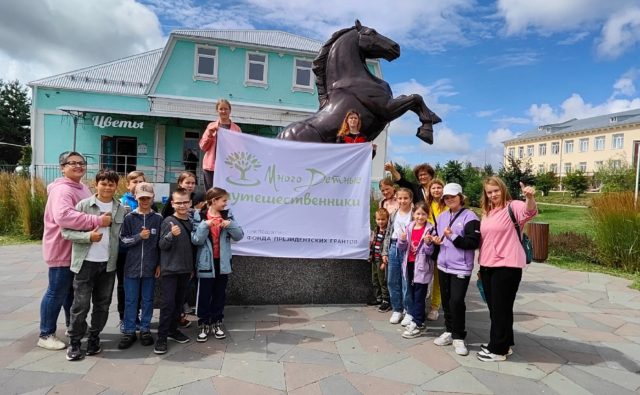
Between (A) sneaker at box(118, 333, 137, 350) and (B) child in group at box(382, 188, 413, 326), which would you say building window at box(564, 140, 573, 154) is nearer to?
(B) child in group at box(382, 188, 413, 326)

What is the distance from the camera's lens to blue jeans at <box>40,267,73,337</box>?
11.1ft

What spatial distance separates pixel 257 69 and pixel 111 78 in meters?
8.42

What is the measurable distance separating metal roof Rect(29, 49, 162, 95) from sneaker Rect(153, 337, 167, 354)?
2073 centimetres

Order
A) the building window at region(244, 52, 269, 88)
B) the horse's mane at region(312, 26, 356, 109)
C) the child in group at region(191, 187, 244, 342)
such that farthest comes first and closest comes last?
the building window at region(244, 52, 269, 88)
the horse's mane at region(312, 26, 356, 109)
the child in group at region(191, 187, 244, 342)

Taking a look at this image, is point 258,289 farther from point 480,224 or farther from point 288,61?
point 288,61

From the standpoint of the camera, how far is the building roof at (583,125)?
52.5 metres

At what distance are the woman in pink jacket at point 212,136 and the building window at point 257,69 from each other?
1653 cm

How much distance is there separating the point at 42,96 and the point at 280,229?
68.5 feet

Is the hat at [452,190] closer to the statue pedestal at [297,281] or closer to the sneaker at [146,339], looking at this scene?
the statue pedestal at [297,281]

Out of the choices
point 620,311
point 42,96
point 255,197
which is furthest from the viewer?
point 42,96

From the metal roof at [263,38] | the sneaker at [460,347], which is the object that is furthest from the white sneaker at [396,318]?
the metal roof at [263,38]

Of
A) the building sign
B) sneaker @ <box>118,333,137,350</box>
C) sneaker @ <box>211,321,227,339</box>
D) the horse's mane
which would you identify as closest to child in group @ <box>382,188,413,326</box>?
sneaker @ <box>211,321,227,339</box>

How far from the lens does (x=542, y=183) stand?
3609cm

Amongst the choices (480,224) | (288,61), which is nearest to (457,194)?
(480,224)
